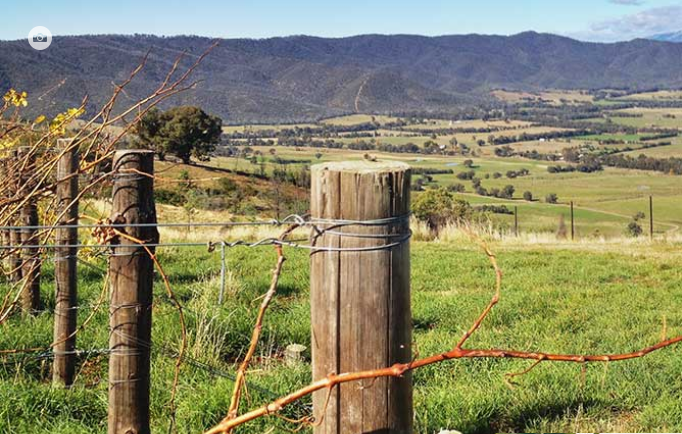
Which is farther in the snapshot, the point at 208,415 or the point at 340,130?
the point at 340,130

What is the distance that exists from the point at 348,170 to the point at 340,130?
355ft

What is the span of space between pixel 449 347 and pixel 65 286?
2.79 meters

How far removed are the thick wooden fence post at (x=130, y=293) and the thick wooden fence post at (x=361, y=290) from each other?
1.02 metres

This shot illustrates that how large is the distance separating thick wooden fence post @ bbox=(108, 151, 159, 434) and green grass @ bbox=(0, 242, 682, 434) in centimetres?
67

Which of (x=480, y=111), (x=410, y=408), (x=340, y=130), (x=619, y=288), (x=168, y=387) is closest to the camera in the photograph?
(x=410, y=408)

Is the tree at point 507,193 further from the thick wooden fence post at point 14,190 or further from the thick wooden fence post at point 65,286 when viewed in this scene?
the thick wooden fence post at point 65,286

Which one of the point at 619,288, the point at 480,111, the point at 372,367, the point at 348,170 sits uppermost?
the point at 480,111

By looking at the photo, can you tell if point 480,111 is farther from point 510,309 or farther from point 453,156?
point 510,309

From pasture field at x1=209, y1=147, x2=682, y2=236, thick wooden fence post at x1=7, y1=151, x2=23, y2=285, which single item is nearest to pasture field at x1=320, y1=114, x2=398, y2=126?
pasture field at x1=209, y1=147, x2=682, y2=236

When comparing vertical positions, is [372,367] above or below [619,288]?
above

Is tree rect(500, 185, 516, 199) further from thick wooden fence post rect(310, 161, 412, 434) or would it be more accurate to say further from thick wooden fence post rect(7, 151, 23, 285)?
thick wooden fence post rect(310, 161, 412, 434)

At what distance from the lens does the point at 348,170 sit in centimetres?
209

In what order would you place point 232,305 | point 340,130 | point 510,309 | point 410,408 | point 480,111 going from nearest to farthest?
point 410,408 < point 232,305 < point 510,309 < point 340,130 < point 480,111

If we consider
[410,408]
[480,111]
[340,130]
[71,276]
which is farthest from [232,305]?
[480,111]
